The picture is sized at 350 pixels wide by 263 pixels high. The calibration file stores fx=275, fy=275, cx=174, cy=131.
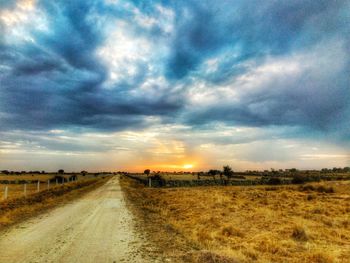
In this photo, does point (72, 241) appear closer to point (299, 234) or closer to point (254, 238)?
point (254, 238)

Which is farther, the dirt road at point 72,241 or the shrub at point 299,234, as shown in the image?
the shrub at point 299,234

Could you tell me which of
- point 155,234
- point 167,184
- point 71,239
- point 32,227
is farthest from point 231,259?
point 167,184

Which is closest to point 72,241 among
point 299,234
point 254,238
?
point 254,238

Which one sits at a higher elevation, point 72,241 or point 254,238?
point 72,241

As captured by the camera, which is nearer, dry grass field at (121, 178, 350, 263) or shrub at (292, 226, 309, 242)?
dry grass field at (121, 178, 350, 263)

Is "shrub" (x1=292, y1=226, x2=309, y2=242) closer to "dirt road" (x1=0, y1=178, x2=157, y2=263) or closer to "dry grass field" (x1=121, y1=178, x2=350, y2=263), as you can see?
"dry grass field" (x1=121, y1=178, x2=350, y2=263)

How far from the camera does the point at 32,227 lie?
511 inches

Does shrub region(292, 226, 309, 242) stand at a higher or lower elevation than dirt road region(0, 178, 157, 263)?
lower

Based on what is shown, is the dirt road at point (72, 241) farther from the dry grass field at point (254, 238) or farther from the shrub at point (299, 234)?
the shrub at point (299, 234)

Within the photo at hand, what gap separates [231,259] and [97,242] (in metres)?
4.95

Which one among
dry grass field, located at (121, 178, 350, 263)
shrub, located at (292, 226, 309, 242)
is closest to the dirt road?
dry grass field, located at (121, 178, 350, 263)

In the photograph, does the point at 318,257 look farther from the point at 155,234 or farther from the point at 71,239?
the point at 71,239

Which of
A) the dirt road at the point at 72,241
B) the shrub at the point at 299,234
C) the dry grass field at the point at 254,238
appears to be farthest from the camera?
the shrub at the point at 299,234

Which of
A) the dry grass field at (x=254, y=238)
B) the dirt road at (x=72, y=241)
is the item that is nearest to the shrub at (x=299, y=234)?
the dry grass field at (x=254, y=238)
